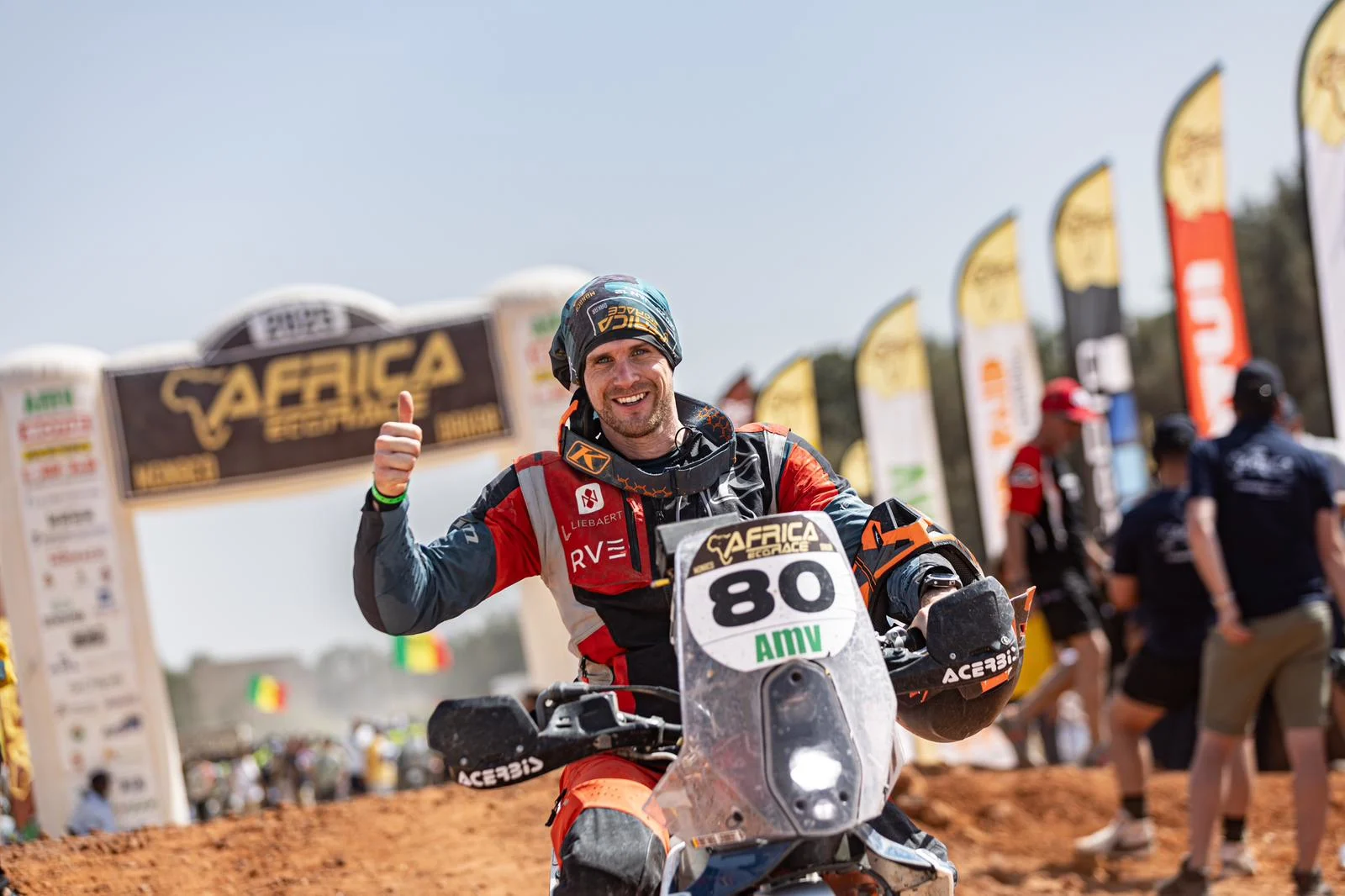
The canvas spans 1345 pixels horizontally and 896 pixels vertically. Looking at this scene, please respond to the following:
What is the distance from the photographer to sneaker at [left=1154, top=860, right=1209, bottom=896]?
675 centimetres

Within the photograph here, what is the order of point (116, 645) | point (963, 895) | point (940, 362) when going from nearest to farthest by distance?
point (963, 895) → point (116, 645) → point (940, 362)

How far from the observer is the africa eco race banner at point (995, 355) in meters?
18.0

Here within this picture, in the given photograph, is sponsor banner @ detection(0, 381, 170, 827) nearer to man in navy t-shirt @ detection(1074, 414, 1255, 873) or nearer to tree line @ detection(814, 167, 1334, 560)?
man in navy t-shirt @ detection(1074, 414, 1255, 873)

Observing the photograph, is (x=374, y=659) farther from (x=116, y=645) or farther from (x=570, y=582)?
(x=570, y=582)

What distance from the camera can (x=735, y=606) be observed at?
98.4 inches

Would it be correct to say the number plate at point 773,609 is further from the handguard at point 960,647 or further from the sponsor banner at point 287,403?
the sponsor banner at point 287,403

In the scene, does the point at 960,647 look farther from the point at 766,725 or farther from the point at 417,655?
the point at 417,655

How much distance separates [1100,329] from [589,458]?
45.4 ft

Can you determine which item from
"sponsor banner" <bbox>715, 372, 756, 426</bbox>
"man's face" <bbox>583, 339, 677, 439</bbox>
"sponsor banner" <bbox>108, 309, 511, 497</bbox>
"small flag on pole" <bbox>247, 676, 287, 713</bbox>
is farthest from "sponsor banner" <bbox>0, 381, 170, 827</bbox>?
"small flag on pole" <bbox>247, 676, 287, 713</bbox>

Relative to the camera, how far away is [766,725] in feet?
7.78

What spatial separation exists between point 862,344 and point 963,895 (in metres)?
14.0

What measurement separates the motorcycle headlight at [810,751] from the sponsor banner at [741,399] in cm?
1889

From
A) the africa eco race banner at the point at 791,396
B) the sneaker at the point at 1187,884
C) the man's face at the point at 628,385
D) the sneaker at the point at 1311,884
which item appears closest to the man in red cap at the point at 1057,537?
the sneaker at the point at 1187,884


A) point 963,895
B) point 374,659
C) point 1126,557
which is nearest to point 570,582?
point 963,895
